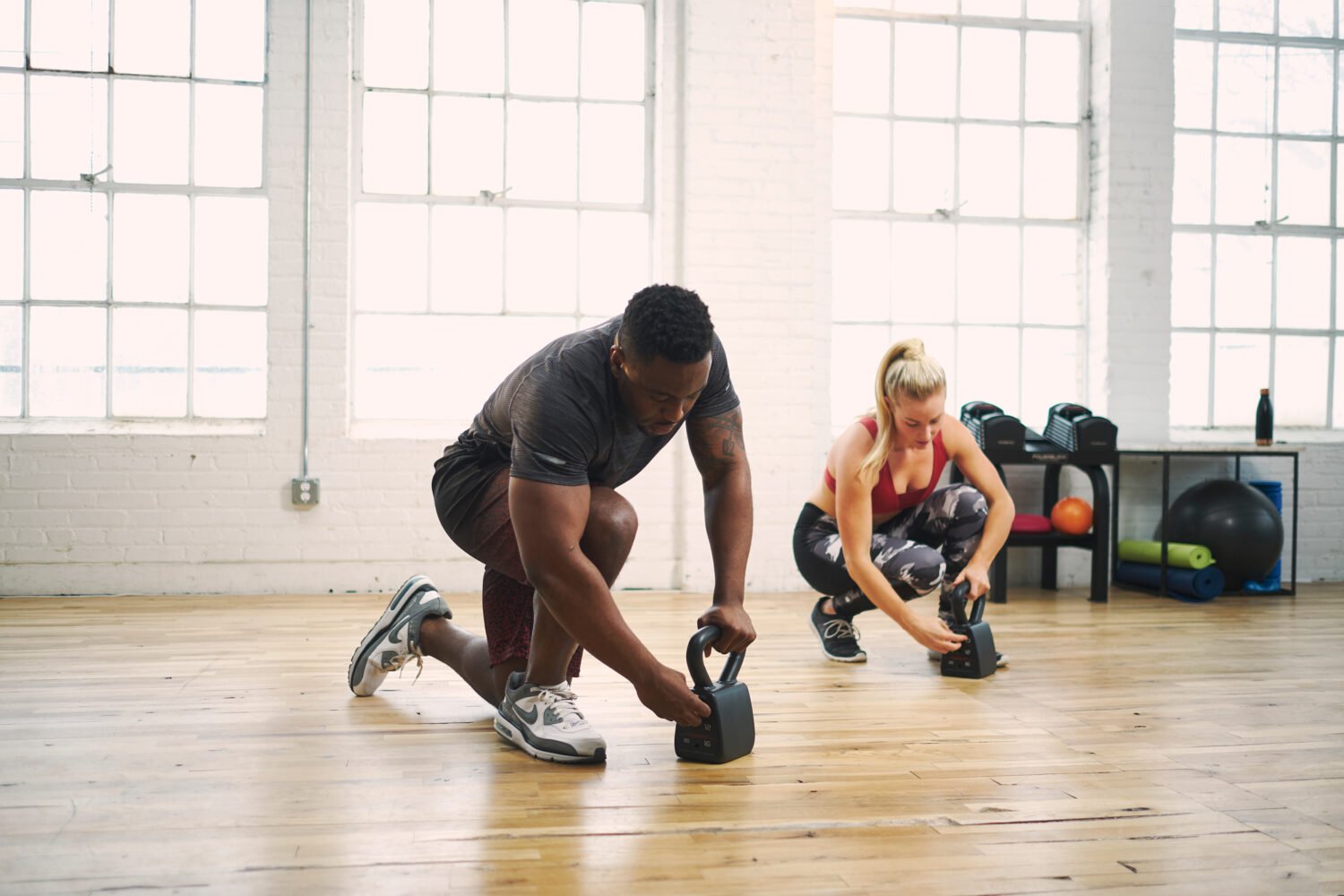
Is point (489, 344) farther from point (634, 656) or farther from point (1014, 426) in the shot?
point (634, 656)

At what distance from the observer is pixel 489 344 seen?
5.10 meters

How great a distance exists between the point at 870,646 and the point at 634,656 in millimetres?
1878

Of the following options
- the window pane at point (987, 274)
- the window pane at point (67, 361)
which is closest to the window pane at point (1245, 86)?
the window pane at point (987, 274)

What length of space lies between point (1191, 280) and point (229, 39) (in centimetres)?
478

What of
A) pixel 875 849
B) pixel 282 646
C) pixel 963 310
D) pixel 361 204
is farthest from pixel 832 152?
pixel 875 849

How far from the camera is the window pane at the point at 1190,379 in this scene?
566cm

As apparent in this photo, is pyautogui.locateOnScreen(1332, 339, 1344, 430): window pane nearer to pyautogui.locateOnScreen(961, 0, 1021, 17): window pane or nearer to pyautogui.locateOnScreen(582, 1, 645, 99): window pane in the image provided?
pyautogui.locateOnScreen(961, 0, 1021, 17): window pane

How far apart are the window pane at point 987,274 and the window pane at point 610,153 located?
65.7 inches

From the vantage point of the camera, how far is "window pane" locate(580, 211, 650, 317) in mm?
5168

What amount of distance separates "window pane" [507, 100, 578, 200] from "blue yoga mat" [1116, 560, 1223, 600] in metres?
3.18

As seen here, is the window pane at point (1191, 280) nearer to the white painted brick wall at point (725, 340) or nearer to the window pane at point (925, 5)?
the white painted brick wall at point (725, 340)

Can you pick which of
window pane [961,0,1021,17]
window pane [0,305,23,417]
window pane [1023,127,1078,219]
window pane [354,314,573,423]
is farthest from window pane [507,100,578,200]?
window pane [1023,127,1078,219]

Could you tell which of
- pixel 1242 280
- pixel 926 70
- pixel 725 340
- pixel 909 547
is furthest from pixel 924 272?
pixel 909 547

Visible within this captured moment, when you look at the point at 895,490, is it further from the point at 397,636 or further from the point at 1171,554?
the point at 1171,554
